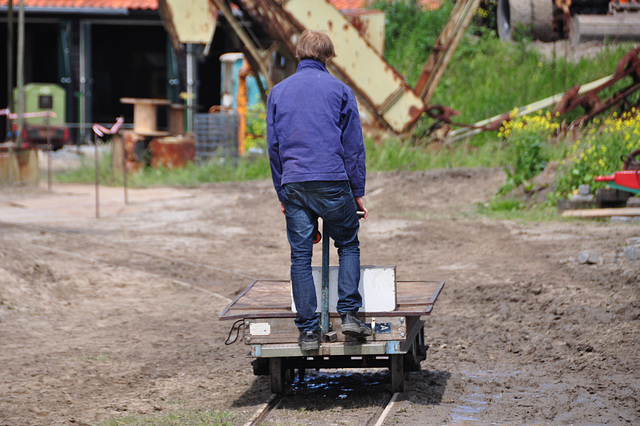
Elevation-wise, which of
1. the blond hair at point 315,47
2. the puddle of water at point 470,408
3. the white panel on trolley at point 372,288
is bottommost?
the puddle of water at point 470,408

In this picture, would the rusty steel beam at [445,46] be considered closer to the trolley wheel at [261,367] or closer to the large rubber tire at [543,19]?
the large rubber tire at [543,19]

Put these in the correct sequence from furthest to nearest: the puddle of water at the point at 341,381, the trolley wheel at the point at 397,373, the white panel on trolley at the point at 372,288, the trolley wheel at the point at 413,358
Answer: the puddle of water at the point at 341,381 → the trolley wheel at the point at 413,358 → the trolley wheel at the point at 397,373 → the white panel on trolley at the point at 372,288

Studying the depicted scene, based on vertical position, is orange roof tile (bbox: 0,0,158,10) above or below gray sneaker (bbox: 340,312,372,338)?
above

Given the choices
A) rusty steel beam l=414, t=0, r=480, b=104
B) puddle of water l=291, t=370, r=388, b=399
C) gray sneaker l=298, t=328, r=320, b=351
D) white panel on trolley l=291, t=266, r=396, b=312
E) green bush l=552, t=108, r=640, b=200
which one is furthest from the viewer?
rusty steel beam l=414, t=0, r=480, b=104

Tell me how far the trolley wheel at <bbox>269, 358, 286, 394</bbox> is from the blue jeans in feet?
1.25

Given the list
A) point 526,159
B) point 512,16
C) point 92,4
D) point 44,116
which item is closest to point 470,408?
point 526,159

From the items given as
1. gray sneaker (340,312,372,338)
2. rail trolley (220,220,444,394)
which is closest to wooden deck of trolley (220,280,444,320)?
rail trolley (220,220,444,394)

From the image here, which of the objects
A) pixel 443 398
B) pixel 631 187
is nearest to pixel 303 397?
pixel 443 398

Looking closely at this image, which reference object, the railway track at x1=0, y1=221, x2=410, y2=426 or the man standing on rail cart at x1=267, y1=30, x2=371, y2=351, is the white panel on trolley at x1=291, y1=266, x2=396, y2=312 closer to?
the man standing on rail cart at x1=267, y1=30, x2=371, y2=351

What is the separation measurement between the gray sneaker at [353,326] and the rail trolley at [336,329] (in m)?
0.09

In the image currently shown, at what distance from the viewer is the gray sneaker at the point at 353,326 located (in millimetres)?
4535

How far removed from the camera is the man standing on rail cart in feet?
15.1

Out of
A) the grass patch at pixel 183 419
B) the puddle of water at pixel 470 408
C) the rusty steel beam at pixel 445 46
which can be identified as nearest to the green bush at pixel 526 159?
the rusty steel beam at pixel 445 46

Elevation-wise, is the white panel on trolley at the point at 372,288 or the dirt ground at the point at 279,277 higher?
the white panel on trolley at the point at 372,288
